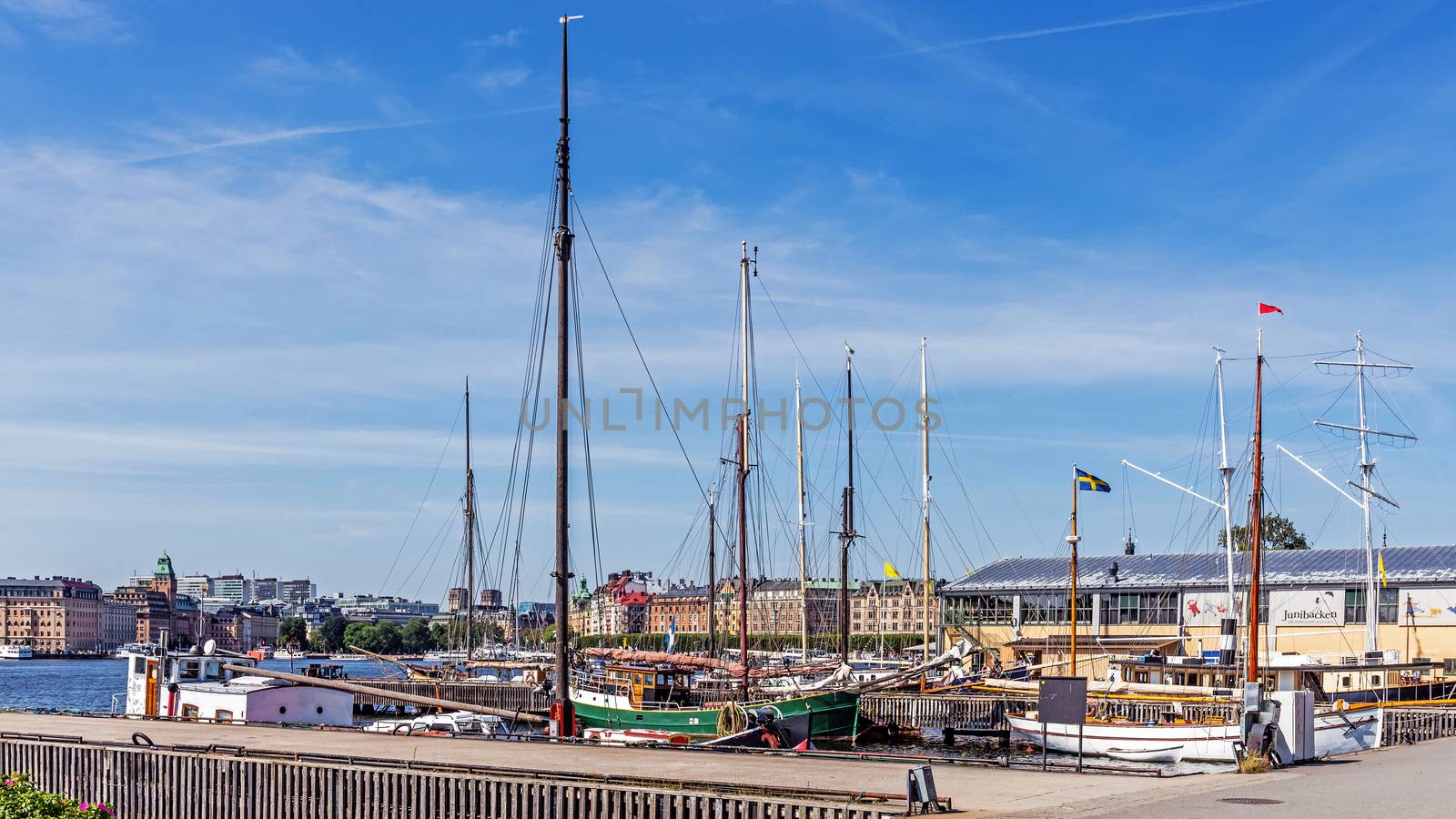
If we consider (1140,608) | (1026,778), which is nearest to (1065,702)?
(1026,778)

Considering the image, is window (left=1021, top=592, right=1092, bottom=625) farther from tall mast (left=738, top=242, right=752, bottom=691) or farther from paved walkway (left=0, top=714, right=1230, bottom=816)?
paved walkway (left=0, top=714, right=1230, bottom=816)

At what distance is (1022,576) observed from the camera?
365 ft

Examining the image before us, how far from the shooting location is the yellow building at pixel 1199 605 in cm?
8912

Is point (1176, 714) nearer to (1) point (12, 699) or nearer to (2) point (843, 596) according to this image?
(2) point (843, 596)

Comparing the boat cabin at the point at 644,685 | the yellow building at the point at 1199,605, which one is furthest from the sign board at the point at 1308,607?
the boat cabin at the point at 644,685

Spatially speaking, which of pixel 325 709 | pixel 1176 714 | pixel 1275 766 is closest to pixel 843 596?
pixel 1176 714

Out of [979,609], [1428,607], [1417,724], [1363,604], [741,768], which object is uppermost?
[741,768]

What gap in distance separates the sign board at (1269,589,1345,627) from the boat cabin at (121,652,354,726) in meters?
64.3

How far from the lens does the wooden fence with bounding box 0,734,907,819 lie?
1020 inches

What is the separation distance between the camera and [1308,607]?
9475 centimetres

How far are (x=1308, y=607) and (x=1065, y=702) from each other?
70.7 m

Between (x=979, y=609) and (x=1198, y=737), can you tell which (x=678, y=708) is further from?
(x=979, y=609)

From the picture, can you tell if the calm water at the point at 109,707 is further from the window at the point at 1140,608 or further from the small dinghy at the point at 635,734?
the window at the point at 1140,608

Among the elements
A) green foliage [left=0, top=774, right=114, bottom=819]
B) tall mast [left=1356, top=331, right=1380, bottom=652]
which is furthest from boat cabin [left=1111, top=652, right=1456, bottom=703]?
green foliage [left=0, top=774, right=114, bottom=819]
